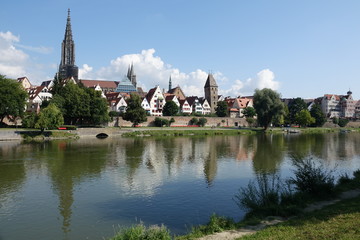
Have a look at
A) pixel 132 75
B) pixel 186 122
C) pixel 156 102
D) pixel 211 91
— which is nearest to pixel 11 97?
pixel 186 122

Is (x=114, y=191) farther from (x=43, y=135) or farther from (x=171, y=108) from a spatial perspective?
(x=171, y=108)

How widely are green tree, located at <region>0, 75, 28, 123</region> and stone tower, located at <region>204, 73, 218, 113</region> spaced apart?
73.8 m

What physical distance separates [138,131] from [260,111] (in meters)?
31.4

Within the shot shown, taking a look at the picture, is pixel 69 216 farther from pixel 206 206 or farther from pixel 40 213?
pixel 206 206

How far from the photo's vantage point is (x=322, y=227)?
33.7 feet

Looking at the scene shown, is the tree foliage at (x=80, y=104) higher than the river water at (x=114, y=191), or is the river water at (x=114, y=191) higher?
the tree foliage at (x=80, y=104)

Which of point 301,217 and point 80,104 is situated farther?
point 80,104

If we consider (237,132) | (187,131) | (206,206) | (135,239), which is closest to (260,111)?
(237,132)

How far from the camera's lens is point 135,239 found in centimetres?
952

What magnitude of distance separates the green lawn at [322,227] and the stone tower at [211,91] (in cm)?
11271

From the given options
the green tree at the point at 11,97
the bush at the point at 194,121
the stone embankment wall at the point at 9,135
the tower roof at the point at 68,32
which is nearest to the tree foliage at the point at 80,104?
the green tree at the point at 11,97

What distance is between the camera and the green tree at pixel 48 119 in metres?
55.1

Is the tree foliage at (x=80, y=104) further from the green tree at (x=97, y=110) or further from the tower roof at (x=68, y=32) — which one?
the tower roof at (x=68, y=32)

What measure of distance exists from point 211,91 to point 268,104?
153ft
